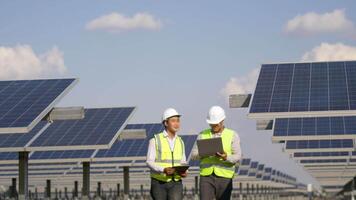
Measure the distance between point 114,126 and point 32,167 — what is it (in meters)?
26.7

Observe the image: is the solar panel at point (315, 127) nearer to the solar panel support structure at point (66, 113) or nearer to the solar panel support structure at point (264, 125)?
the solar panel support structure at point (264, 125)

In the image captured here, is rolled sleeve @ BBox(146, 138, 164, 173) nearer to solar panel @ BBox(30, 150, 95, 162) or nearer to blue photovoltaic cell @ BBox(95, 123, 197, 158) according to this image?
solar panel @ BBox(30, 150, 95, 162)

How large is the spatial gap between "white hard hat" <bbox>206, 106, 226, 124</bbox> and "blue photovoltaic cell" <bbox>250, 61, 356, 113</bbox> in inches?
759

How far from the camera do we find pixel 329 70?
116 ft

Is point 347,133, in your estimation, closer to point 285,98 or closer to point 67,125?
point 285,98

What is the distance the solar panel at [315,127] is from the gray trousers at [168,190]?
23274 millimetres

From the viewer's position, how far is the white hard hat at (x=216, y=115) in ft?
37.3

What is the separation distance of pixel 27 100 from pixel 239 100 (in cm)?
745

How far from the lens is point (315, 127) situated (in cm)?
3728

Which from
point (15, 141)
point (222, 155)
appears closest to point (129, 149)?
point (15, 141)

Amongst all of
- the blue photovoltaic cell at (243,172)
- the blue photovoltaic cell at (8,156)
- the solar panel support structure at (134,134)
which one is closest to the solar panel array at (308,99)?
the solar panel support structure at (134,134)

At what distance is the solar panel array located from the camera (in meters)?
31.4

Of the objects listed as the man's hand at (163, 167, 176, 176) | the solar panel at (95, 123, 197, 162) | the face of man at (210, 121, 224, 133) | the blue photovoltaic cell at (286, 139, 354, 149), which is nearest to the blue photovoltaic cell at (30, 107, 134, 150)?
the solar panel at (95, 123, 197, 162)

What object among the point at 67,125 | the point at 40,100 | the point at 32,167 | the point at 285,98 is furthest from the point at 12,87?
the point at 32,167
